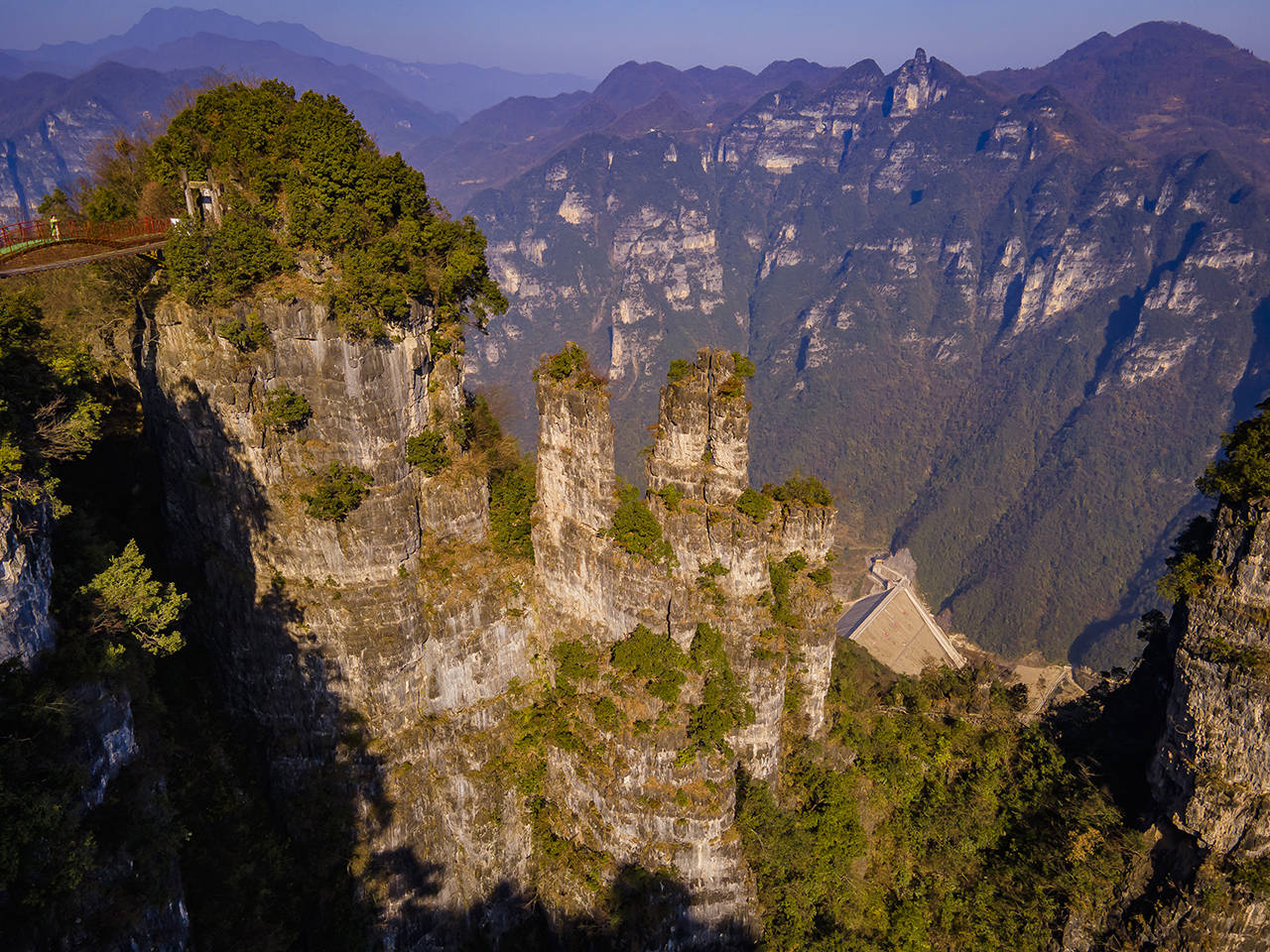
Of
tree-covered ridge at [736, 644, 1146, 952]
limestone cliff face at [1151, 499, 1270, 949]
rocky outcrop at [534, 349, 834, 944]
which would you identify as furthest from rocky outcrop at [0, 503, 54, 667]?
limestone cliff face at [1151, 499, 1270, 949]

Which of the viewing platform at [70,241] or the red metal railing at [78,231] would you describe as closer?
the viewing platform at [70,241]

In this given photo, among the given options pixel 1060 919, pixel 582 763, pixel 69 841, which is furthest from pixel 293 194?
pixel 1060 919

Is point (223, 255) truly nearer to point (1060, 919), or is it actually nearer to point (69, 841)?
point (69, 841)

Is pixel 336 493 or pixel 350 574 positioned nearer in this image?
pixel 336 493

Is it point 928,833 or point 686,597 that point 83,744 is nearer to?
point 686,597

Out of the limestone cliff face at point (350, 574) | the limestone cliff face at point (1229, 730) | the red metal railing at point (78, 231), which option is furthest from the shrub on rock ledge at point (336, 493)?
the limestone cliff face at point (1229, 730)

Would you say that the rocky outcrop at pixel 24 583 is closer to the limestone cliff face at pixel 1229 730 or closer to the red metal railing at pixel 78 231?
the red metal railing at pixel 78 231

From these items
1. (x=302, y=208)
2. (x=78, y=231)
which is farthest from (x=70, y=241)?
Answer: (x=302, y=208)
